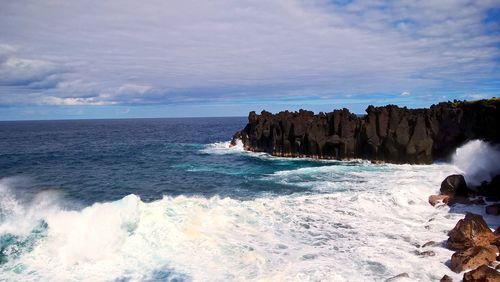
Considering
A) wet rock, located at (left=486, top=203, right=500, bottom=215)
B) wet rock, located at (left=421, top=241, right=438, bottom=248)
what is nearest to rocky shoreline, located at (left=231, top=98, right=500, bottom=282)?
wet rock, located at (left=486, top=203, right=500, bottom=215)

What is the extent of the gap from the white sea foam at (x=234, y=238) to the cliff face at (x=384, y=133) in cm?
1740

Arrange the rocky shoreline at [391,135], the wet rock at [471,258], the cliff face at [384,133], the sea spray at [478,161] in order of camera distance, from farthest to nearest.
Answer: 1. the cliff face at [384,133]
2. the sea spray at [478,161]
3. the rocky shoreline at [391,135]
4. the wet rock at [471,258]

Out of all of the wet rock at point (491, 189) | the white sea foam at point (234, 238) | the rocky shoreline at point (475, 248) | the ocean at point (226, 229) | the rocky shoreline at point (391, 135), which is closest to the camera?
the rocky shoreline at point (475, 248)

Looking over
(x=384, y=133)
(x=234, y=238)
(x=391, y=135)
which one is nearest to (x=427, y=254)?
(x=234, y=238)

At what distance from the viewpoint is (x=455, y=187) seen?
86.4ft

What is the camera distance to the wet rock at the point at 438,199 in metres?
24.9

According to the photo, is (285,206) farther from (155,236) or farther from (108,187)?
(108,187)

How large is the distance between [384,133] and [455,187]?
2044 cm

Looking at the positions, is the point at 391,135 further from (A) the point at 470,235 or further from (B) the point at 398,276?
(B) the point at 398,276

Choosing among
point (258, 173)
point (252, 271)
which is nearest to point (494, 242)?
point (252, 271)

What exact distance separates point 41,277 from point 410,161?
36.7m

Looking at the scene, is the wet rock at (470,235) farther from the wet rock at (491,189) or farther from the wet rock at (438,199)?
the wet rock at (491,189)

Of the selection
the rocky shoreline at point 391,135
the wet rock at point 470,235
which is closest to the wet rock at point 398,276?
the wet rock at point 470,235

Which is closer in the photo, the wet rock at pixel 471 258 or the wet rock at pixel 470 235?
the wet rock at pixel 471 258
